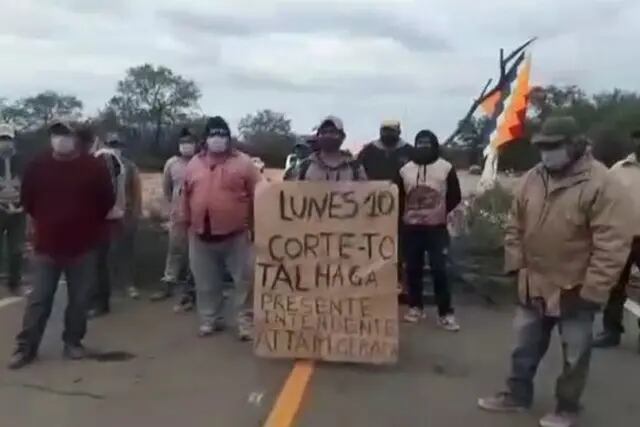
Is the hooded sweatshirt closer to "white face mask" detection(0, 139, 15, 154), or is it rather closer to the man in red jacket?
the man in red jacket

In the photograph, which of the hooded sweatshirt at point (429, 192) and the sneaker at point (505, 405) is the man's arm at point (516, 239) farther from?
the hooded sweatshirt at point (429, 192)

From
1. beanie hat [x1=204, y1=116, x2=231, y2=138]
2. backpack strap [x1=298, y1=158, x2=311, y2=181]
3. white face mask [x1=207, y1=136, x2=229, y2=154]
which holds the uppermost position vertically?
beanie hat [x1=204, y1=116, x2=231, y2=138]

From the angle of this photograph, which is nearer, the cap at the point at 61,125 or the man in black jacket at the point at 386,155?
the cap at the point at 61,125

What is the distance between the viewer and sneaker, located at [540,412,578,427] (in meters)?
7.21

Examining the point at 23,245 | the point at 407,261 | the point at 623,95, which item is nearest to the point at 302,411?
the point at 407,261

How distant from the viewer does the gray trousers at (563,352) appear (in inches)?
281

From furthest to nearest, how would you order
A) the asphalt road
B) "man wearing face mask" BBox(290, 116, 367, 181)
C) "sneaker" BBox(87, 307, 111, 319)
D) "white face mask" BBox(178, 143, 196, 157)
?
"white face mask" BBox(178, 143, 196, 157) → "sneaker" BBox(87, 307, 111, 319) → "man wearing face mask" BBox(290, 116, 367, 181) → the asphalt road

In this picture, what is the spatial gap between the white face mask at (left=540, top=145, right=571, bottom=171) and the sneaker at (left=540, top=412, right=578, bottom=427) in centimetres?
151

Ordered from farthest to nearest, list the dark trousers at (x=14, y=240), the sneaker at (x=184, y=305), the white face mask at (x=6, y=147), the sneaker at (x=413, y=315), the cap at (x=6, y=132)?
1. the dark trousers at (x=14, y=240)
2. the cap at (x=6, y=132)
3. the white face mask at (x=6, y=147)
4. the sneaker at (x=184, y=305)
5. the sneaker at (x=413, y=315)

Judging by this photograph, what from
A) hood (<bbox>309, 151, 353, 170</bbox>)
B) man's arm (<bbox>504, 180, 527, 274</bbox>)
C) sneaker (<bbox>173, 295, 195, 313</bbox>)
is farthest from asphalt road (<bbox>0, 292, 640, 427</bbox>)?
hood (<bbox>309, 151, 353, 170</bbox>)

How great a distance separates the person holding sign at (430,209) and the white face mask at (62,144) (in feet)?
10.7

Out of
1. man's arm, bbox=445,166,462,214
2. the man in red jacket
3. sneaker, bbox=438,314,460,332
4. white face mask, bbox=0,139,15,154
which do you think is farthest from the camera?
white face mask, bbox=0,139,15,154

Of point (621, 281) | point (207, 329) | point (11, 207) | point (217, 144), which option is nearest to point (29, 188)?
point (217, 144)

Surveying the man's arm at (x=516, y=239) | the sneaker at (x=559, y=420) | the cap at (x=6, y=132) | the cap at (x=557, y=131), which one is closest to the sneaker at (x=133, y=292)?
the cap at (x=6, y=132)
